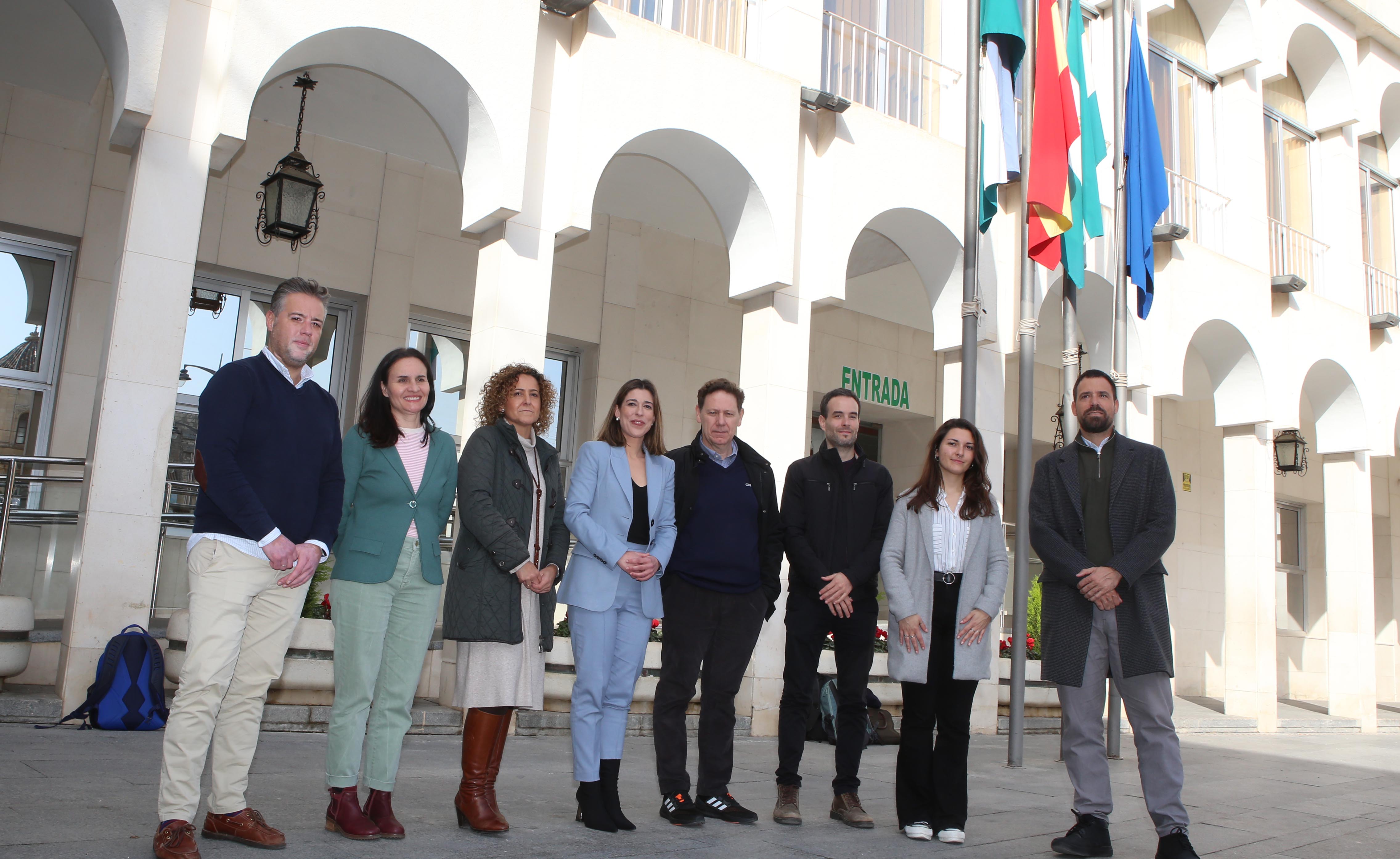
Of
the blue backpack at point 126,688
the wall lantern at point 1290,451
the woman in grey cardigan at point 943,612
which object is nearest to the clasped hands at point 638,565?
the woman in grey cardigan at point 943,612

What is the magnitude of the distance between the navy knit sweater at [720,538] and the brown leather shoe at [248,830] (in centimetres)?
193

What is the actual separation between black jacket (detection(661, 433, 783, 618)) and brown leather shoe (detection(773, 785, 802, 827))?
77cm

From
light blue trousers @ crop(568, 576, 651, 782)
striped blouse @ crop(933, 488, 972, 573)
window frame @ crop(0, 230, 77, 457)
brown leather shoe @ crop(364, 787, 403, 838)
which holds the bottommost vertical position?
brown leather shoe @ crop(364, 787, 403, 838)

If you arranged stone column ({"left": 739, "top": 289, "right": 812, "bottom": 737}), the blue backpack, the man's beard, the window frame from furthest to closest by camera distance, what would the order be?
the window frame, stone column ({"left": 739, "top": 289, "right": 812, "bottom": 737}), the blue backpack, the man's beard

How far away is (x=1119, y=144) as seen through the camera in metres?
9.40

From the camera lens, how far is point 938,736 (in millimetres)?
4656

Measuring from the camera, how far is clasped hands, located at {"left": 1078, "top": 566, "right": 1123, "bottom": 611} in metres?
4.58

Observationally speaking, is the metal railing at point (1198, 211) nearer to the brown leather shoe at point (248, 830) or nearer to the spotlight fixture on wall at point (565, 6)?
the spotlight fixture on wall at point (565, 6)

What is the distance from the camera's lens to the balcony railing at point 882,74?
34.5ft

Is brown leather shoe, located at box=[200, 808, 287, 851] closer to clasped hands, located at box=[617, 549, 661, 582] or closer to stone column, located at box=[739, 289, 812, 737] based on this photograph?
clasped hands, located at box=[617, 549, 661, 582]

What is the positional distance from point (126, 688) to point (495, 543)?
136 inches

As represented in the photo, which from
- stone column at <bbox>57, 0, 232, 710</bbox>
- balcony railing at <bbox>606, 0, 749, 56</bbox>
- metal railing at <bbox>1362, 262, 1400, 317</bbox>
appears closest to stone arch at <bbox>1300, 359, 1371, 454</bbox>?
metal railing at <bbox>1362, 262, 1400, 317</bbox>

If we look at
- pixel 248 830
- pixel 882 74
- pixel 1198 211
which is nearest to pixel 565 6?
pixel 882 74

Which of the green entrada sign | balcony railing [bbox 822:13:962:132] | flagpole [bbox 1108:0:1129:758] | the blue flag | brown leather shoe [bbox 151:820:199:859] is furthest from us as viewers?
the green entrada sign
